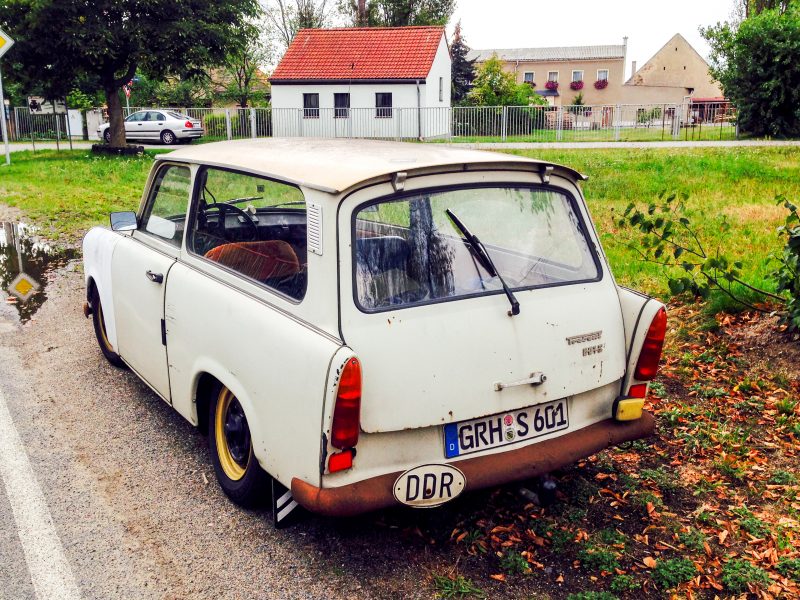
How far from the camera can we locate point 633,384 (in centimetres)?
400

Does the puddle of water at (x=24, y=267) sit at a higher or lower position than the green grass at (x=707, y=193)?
lower

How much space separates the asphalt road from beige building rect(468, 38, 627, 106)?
80.9 metres

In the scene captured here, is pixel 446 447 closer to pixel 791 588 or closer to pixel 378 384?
pixel 378 384

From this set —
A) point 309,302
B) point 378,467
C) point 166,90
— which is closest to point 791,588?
point 378,467

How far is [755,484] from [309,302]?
107 inches

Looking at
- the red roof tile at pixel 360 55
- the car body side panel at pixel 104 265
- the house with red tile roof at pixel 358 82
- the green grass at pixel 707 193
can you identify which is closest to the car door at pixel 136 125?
the house with red tile roof at pixel 358 82

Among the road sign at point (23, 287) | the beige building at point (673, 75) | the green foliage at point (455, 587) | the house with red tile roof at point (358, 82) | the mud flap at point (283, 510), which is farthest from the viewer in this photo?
the beige building at point (673, 75)

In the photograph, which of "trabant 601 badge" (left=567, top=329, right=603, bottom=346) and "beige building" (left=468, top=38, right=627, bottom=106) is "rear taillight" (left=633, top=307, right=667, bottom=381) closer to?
"trabant 601 badge" (left=567, top=329, right=603, bottom=346)

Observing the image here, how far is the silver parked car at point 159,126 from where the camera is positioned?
3578 cm

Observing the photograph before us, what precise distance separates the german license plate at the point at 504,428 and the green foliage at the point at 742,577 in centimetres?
94

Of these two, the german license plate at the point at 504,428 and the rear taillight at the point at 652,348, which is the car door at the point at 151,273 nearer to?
the german license plate at the point at 504,428

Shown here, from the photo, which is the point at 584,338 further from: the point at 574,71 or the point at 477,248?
the point at 574,71

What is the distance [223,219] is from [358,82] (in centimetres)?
3616

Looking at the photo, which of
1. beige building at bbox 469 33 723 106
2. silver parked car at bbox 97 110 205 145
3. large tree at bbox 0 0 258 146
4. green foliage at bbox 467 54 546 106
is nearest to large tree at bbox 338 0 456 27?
beige building at bbox 469 33 723 106
